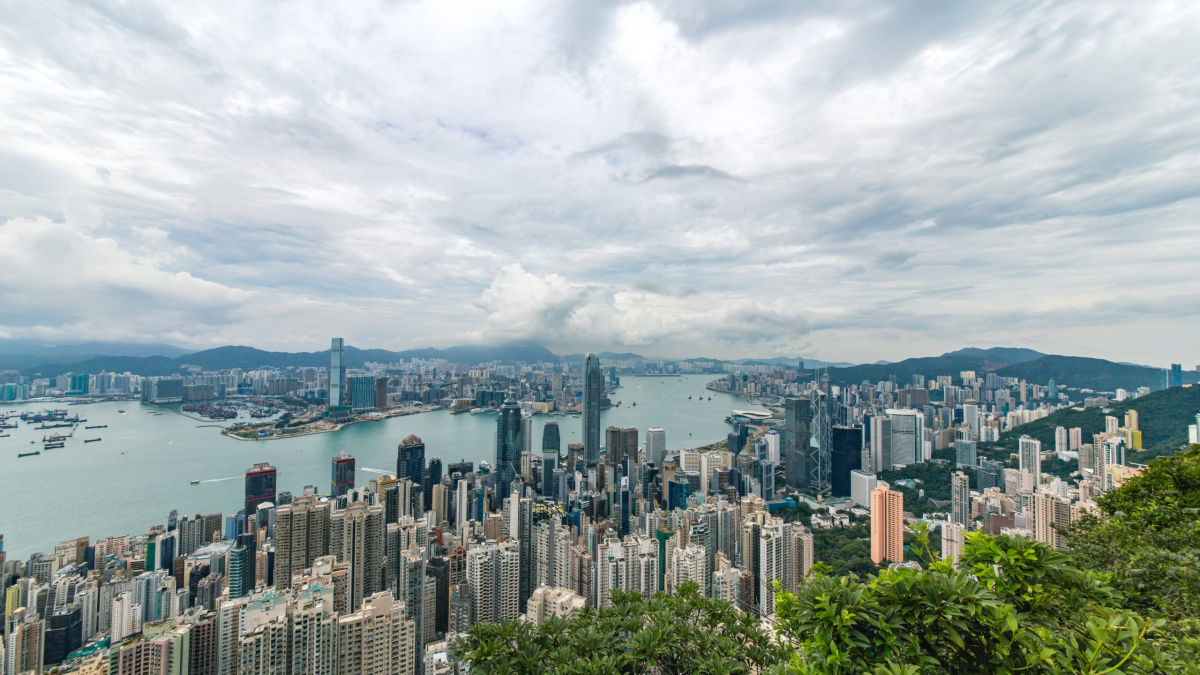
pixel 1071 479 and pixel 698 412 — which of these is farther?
pixel 698 412

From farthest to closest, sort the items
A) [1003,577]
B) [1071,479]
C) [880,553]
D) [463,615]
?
[1071,479], [880,553], [463,615], [1003,577]

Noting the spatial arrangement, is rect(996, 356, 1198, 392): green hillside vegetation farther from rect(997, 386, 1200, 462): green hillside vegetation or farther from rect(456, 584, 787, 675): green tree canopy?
rect(456, 584, 787, 675): green tree canopy

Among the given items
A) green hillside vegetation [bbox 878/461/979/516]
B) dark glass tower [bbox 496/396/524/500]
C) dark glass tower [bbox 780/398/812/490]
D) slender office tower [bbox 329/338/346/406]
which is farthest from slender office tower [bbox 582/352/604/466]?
slender office tower [bbox 329/338/346/406]

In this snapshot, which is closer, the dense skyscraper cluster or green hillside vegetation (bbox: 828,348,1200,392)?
the dense skyscraper cluster

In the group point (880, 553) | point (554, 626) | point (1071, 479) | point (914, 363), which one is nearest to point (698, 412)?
point (914, 363)

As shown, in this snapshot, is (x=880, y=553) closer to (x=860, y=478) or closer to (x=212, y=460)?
(x=860, y=478)

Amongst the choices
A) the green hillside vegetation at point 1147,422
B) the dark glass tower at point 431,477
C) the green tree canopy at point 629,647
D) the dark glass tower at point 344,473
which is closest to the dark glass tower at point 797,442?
the green hillside vegetation at point 1147,422
